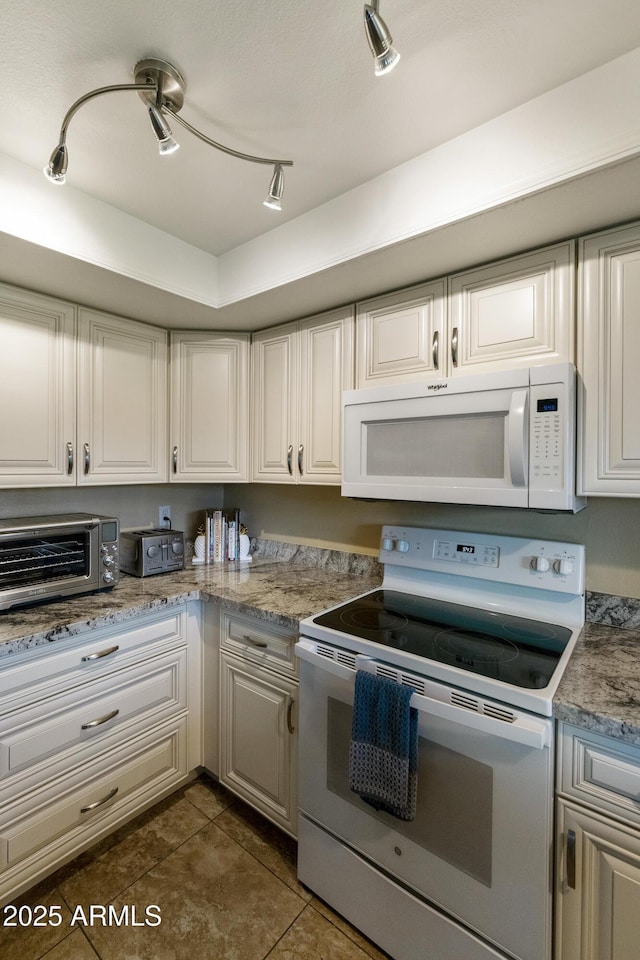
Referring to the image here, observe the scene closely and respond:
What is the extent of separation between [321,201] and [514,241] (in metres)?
0.70

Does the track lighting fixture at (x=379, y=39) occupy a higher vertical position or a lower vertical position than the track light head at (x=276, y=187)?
lower

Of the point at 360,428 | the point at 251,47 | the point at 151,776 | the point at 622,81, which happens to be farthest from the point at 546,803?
the point at 251,47

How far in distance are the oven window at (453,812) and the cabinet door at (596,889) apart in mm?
166

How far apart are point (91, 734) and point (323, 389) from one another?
5.34ft

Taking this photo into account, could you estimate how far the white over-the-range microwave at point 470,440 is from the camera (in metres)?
1.25

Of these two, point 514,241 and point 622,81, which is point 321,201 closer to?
point 514,241

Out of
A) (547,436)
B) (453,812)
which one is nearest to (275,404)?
(547,436)

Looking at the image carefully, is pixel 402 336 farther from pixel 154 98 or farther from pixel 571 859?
pixel 571 859

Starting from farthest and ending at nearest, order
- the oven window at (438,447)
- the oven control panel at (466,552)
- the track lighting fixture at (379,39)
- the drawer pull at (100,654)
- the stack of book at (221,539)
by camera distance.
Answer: the stack of book at (221,539), the oven control panel at (466,552), the drawer pull at (100,654), the oven window at (438,447), the track lighting fixture at (379,39)

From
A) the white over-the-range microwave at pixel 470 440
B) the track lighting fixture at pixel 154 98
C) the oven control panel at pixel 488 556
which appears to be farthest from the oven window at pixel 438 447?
the track lighting fixture at pixel 154 98

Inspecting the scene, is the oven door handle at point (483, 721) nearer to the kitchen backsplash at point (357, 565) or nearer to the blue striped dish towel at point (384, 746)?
the blue striped dish towel at point (384, 746)

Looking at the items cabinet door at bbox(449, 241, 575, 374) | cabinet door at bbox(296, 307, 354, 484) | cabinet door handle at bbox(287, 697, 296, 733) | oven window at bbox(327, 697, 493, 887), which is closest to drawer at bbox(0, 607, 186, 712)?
cabinet door handle at bbox(287, 697, 296, 733)

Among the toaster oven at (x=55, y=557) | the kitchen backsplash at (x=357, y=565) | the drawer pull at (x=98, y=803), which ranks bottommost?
the drawer pull at (x=98, y=803)

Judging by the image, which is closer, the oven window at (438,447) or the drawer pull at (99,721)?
the oven window at (438,447)
